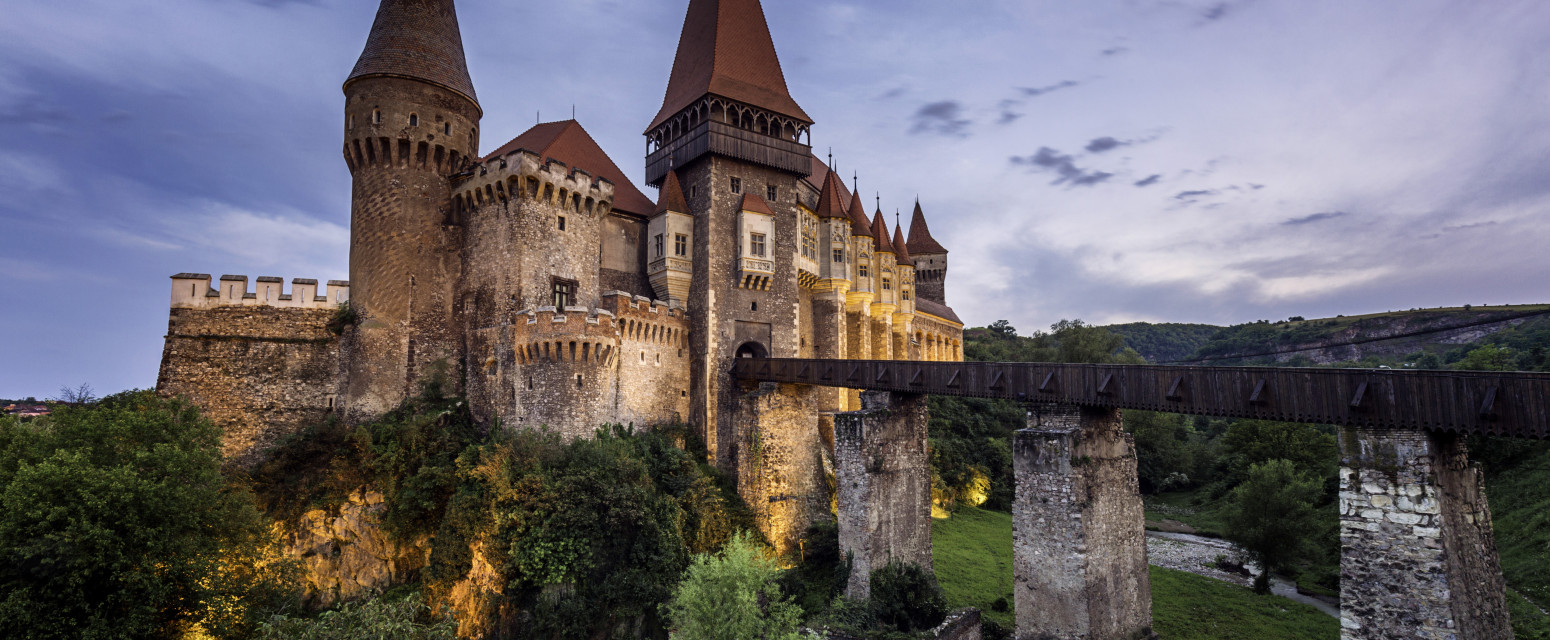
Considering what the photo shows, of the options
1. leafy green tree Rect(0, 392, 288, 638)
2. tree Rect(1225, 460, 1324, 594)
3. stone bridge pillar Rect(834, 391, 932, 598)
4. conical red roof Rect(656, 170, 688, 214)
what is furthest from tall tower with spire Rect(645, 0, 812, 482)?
tree Rect(1225, 460, 1324, 594)

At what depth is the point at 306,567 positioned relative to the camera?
69.2 feet

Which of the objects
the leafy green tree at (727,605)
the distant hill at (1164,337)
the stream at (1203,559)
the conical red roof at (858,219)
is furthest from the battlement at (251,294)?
the distant hill at (1164,337)

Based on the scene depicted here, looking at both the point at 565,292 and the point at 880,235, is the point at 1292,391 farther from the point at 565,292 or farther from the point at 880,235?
the point at 880,235

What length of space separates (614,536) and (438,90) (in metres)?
18.7

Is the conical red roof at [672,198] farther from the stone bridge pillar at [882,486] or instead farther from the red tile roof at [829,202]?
the stone bridge pillar at [882,486]

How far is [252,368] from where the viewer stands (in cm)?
2441

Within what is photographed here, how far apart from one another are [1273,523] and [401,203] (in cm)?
3604

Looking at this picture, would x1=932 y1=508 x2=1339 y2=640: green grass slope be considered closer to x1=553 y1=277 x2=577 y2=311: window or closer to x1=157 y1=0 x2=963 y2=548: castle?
x1=157 y1=0 x2=963 y2=548: castle

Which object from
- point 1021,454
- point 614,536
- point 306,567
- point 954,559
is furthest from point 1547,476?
point 306,567

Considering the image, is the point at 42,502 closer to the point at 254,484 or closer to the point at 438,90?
the point at 254,484

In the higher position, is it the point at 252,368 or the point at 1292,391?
the point at 252,368

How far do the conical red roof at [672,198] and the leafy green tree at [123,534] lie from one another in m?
17.7

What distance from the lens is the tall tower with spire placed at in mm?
29297

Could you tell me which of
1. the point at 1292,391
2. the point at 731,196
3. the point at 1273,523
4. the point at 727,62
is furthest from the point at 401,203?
the point at 1273,523
